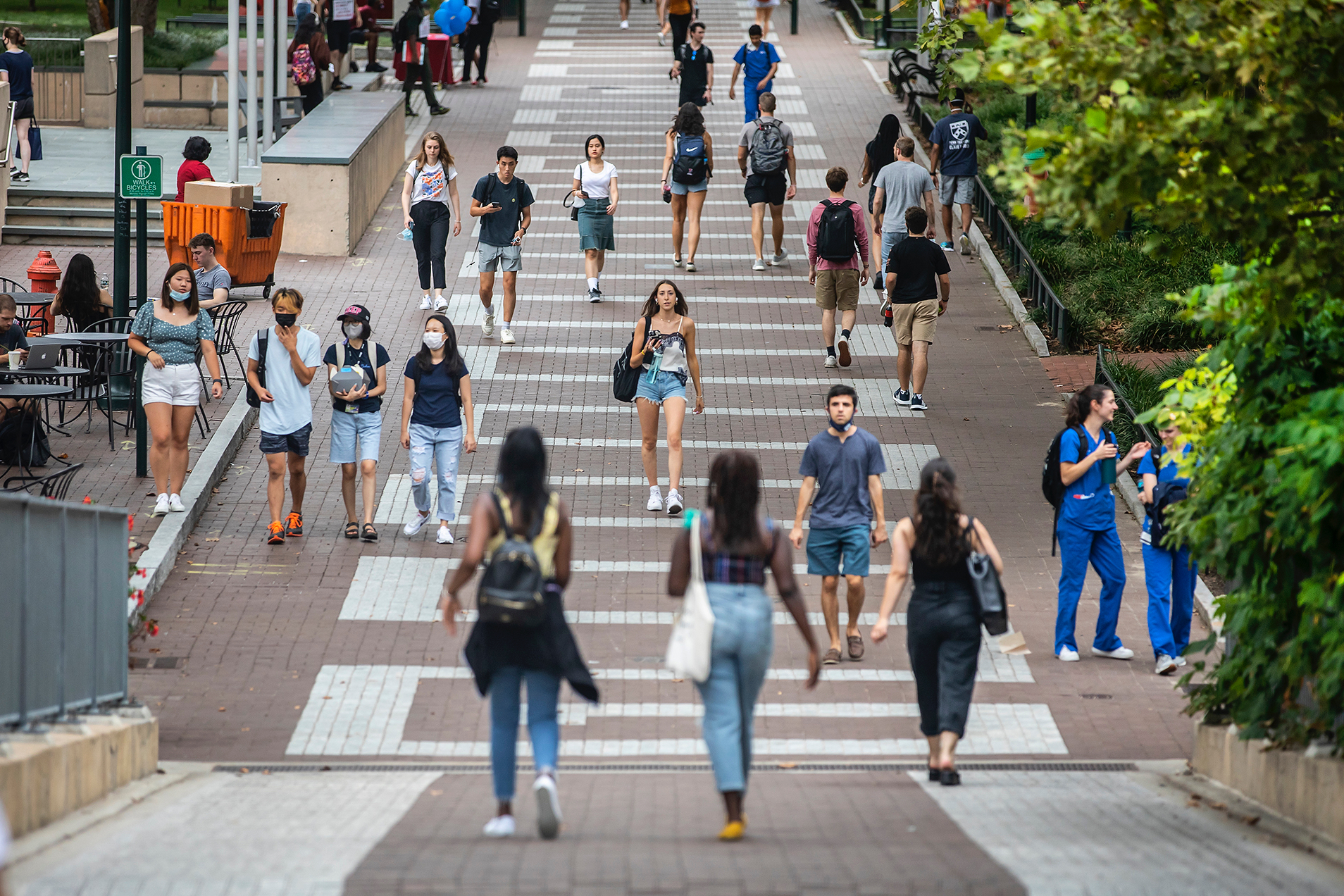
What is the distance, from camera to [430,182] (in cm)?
1719

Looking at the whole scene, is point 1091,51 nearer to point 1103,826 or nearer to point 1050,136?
point 1050,136

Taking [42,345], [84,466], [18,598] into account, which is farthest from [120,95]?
[18,598]

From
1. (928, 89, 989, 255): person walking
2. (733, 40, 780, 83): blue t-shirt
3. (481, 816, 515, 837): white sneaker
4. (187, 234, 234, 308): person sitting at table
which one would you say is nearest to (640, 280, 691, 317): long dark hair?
(187, 234, 234, 308): person sitting at table

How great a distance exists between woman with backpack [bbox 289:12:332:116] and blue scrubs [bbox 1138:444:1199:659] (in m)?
17.8

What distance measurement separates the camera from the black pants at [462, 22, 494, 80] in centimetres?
3003

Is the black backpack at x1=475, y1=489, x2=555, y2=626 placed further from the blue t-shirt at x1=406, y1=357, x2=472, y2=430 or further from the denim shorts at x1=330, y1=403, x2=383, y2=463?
the denim shorts at x1=330, y1=403, x2=383, y2=463

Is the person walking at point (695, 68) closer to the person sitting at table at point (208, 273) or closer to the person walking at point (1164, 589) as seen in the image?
the person sitting at table at point (208, 273)

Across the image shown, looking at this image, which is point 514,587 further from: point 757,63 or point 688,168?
point 757,63

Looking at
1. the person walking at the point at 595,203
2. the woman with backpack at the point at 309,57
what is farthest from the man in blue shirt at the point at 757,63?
the person walking at the point at 595,203

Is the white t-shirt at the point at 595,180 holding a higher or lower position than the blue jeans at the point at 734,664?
higher

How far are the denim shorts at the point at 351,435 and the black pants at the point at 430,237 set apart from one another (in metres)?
5.48

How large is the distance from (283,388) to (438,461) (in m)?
1.24

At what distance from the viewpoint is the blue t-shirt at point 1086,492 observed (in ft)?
34.4

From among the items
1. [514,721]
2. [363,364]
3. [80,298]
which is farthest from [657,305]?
[514,721]
